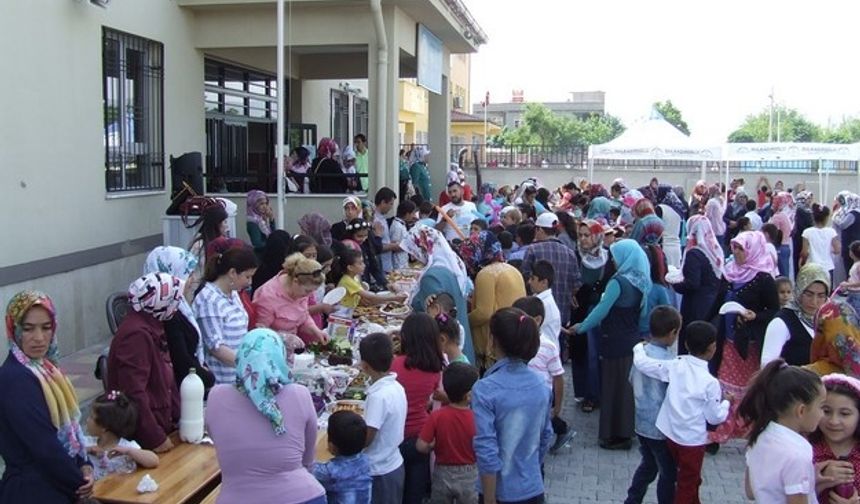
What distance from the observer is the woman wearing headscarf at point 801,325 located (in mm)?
5672

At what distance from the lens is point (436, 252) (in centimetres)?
674

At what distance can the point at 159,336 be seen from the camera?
425 centimetres

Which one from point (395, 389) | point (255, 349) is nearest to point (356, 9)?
point (395, 389)

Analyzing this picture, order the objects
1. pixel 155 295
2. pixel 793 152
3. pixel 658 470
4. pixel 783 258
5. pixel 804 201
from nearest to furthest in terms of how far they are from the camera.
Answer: pixel 155 295 → pixel 658 470 → pixel 783 258 → pixel 804 201 → pixel 793 152

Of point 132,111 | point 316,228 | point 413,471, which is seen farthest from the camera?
point 132,111

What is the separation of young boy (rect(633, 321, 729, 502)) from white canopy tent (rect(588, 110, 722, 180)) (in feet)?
52.0

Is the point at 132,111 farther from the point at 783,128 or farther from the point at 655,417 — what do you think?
the point at 783,128

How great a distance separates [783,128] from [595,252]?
93.7 m

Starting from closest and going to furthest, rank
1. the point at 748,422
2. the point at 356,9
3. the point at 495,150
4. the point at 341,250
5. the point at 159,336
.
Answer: the point at 748,422 < the point at 159,336 < the point at 341,250 < the point at 356,9 < the point at 495,150

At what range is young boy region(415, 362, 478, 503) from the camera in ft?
15.0

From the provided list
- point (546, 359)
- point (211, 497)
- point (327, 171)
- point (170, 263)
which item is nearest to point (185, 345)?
point (211, 497)

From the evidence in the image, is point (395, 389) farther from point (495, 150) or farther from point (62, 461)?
point (495, 150)

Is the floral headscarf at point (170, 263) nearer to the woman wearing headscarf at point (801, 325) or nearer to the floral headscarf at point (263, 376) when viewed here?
the floral headscarf at point (263, 376)

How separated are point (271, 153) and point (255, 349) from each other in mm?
13732
